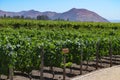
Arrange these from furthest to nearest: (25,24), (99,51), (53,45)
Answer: (25,24)
(99,51)
(53,45)

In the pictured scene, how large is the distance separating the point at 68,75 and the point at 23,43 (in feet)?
8.86

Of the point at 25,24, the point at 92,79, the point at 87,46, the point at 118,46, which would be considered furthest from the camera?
the point at 25,24

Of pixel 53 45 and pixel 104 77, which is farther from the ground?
pixel 53 45

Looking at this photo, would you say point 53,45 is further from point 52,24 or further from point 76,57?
point 52,24

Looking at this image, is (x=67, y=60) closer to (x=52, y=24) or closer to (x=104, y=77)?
(x=104, y=77)

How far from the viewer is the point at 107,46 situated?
20.5 meters

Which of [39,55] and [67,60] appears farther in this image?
[67,60]

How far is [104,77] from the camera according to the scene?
14805mm

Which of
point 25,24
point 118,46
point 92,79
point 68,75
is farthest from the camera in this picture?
point 25,24

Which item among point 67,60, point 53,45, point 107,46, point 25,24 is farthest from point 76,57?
point 25,24

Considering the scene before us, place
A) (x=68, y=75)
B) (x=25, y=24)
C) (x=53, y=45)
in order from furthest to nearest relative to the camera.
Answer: (x=25, y=24), (x=68, y=75), (x=53, y=45)

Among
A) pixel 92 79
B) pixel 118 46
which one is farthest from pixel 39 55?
pixel 118 46

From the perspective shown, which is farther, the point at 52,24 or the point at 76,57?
the point at 52,24

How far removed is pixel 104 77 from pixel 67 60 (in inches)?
110
